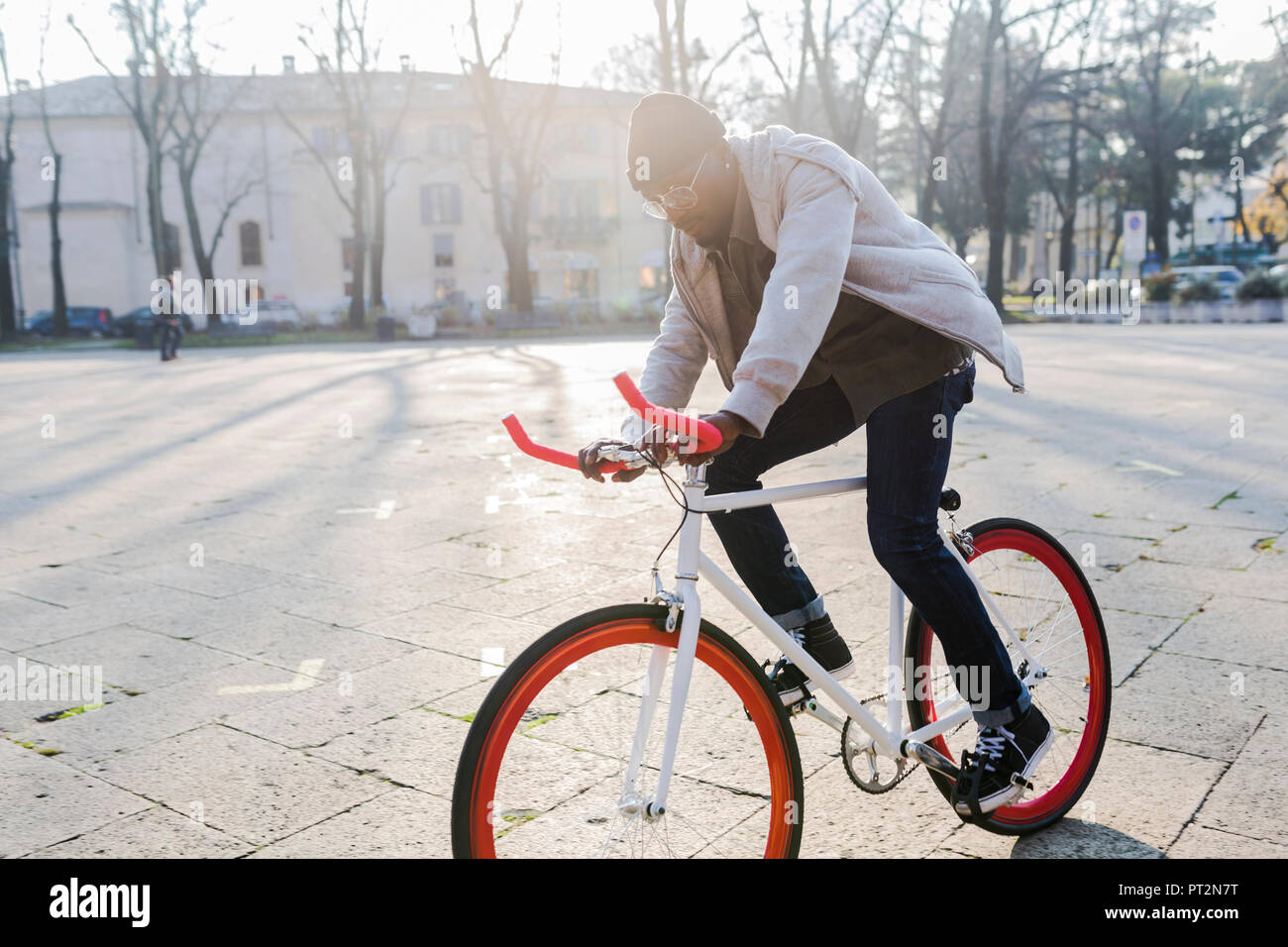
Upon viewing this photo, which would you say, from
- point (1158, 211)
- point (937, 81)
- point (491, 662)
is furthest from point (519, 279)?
point (491, 662)

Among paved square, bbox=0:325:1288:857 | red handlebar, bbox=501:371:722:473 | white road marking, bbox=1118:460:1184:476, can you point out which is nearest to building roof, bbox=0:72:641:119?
paved square, bbox=0:325:1288:857

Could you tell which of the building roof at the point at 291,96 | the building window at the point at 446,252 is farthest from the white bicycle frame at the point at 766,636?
the building window at the point at 446,252

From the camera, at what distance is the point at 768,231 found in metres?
2.27

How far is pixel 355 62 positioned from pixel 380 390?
75.5ft

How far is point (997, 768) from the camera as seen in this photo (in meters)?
2.54

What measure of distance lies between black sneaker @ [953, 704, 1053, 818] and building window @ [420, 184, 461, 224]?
50.7 metres

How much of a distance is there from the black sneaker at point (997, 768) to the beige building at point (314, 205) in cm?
4579

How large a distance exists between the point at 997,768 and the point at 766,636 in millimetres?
686

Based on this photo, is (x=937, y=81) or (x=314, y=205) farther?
(x=314, y=205)

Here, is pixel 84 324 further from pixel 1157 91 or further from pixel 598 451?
pixel 598 451

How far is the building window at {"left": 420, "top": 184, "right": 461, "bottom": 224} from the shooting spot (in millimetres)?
50750

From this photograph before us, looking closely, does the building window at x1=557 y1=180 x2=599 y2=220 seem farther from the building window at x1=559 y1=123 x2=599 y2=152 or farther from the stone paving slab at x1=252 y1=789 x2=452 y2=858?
the stone paving slab at x1=252 y1=789 x2=452 y2=858

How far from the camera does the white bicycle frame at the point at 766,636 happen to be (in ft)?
6.66
